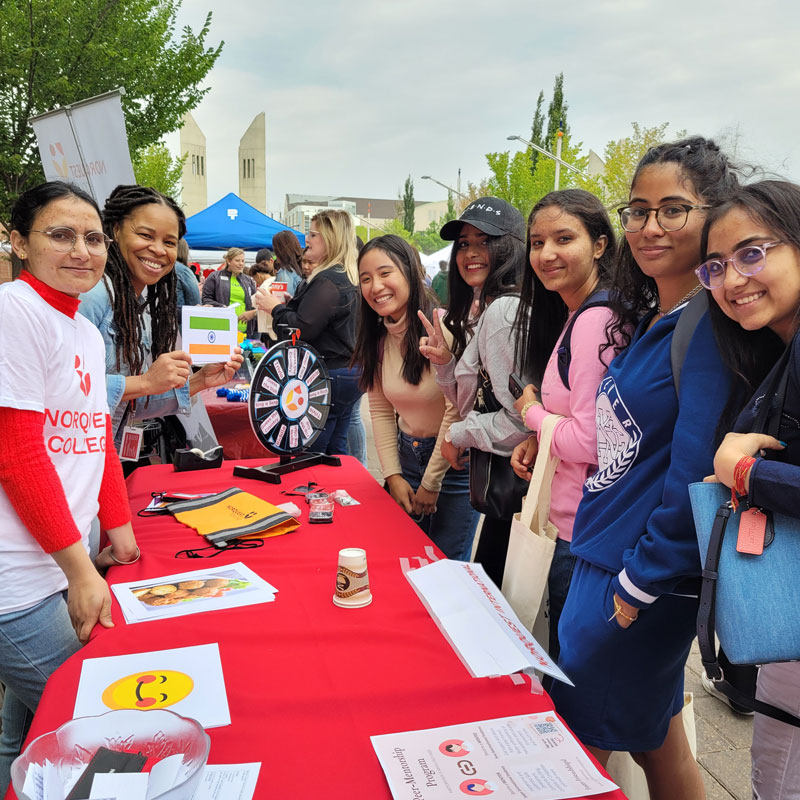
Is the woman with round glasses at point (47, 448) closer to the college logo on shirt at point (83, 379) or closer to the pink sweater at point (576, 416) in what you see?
the college logo on shirt at point (83, 379)

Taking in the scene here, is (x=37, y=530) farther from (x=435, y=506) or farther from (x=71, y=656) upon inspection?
(x=435, y=506)

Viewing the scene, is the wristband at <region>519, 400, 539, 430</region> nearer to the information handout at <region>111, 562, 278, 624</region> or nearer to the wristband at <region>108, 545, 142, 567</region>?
the information handout at <region>111, 562, 278, 624</region>

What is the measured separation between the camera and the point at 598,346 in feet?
5.56

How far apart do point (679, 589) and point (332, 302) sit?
308 cm

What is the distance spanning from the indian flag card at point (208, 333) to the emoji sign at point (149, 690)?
1.38m

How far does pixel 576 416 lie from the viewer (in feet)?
5.66

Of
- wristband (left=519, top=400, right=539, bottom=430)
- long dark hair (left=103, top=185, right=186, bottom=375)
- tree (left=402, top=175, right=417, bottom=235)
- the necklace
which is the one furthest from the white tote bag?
tree (left=402, top=175, right=417, bottom=235)

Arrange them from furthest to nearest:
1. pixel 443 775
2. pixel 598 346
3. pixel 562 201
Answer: pixel 562 201
pixel 598 346
pixel 443 775

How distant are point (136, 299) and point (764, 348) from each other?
218cm

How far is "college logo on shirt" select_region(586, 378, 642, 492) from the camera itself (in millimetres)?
1431

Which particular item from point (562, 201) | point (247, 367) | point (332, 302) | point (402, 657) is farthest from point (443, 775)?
point (247, 367)

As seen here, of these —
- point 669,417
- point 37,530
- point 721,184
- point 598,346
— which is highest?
point 721,184

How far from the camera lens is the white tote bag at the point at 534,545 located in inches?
62.2

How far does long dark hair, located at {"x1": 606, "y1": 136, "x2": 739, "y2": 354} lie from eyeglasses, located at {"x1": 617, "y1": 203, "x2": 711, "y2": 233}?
0.06 meters
